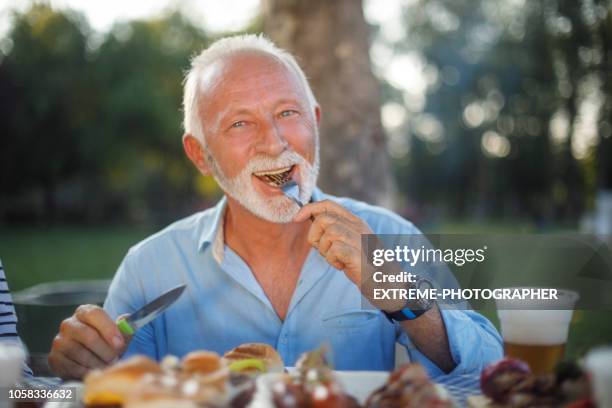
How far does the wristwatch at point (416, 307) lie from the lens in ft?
7.34

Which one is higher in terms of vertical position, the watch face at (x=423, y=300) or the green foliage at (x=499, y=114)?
the green foliage at (x=499, y=114)

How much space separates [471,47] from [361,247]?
38.5 meters

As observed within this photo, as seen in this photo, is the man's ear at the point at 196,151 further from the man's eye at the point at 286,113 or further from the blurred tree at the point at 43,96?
the blurred tree at the point at 43,96

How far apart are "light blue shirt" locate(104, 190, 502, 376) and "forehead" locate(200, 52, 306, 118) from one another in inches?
27.9

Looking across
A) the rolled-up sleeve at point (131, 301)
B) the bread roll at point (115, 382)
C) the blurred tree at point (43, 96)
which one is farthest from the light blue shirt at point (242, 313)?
the blurred tree at point (43, 96)

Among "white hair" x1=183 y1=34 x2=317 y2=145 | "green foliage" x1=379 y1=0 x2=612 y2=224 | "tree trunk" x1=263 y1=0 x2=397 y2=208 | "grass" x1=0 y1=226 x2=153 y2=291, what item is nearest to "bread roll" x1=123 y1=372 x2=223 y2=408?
"white hair" x1=183 y1=34 x2=317 y2=145

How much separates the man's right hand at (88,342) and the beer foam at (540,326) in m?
1.25

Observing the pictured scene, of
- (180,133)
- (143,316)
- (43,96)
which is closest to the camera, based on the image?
(143,316)

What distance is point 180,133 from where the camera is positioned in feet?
90.4

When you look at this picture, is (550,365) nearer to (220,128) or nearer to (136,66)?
(220,128)

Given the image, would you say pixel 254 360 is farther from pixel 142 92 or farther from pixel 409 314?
pixel 142 92

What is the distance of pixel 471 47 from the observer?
125ft

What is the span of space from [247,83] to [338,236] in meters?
0.95

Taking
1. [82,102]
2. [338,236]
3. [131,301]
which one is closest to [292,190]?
[338,236]
